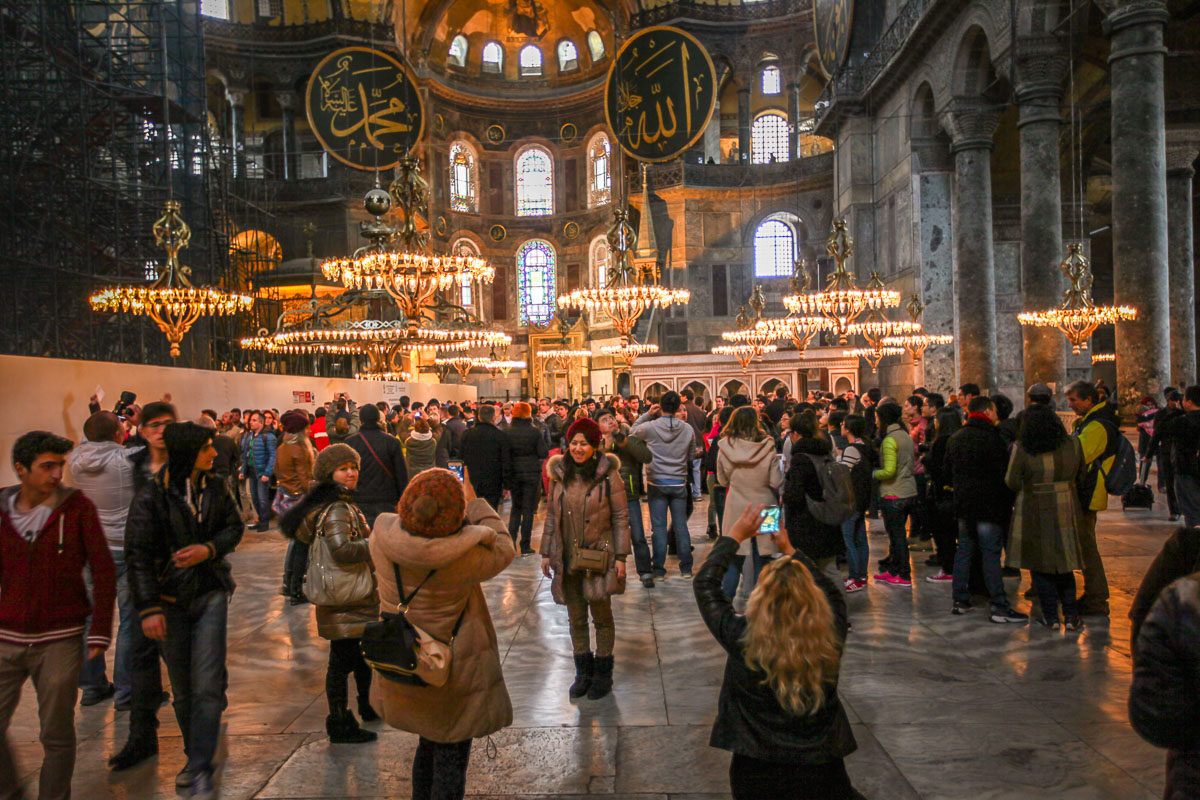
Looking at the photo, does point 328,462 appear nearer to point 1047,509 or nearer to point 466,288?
point 1047,509

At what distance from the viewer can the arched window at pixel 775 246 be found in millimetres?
29453

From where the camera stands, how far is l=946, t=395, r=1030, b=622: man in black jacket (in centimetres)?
520

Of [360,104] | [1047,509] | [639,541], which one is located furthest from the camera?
[360,104]

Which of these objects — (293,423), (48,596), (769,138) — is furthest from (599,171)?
(48,596)

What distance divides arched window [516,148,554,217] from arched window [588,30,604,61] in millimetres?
4679

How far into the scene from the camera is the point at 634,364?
2070cm

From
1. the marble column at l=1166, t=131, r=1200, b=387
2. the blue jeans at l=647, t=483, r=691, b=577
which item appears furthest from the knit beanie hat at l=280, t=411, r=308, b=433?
the marble column at l=1166, t=131, r=1200, b=387

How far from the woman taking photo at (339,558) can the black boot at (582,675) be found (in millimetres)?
977

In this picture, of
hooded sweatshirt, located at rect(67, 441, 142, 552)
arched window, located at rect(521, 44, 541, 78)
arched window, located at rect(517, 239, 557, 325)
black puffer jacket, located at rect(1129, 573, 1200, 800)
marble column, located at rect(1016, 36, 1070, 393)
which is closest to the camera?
black puffer jacket, located at rect(1129, 573, 1200, 800)

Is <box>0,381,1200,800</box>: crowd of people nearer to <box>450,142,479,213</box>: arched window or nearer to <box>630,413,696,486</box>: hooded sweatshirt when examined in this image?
<box>630,413,696,486</box>: hooded sweatshirt

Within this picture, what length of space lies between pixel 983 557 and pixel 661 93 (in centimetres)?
1216

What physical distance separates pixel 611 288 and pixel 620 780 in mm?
11732

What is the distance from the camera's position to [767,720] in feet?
6.62

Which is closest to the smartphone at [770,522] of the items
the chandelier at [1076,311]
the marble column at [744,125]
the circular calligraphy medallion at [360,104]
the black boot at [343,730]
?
the black boot at [343,730]
